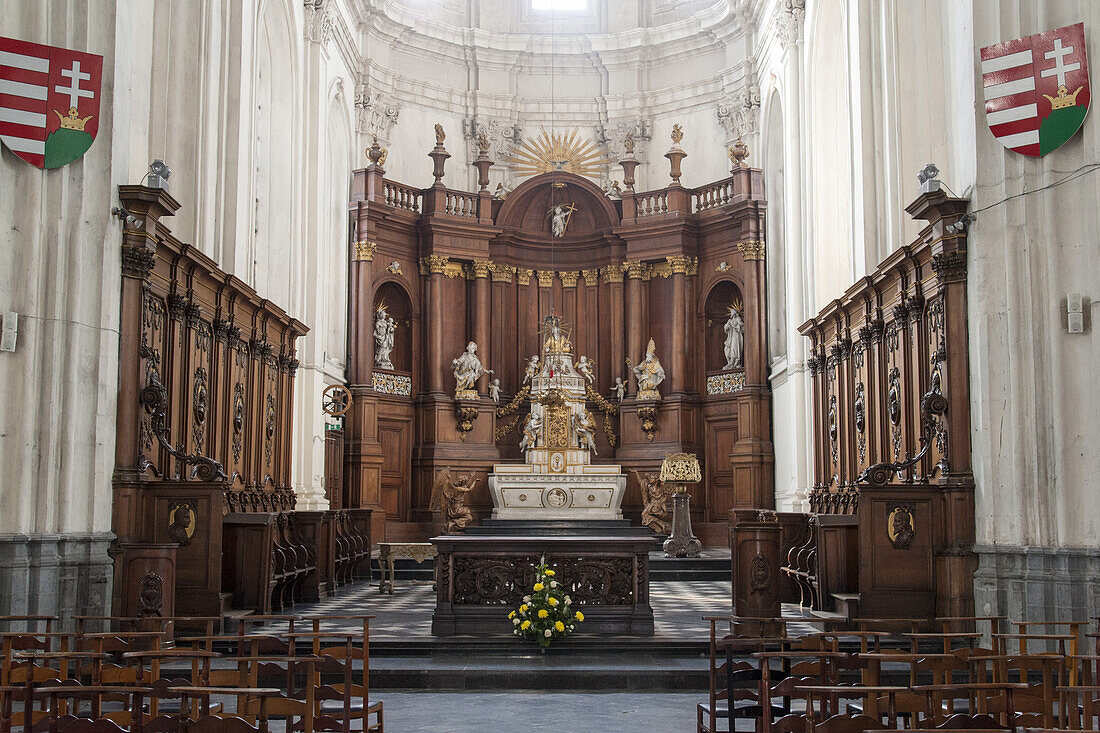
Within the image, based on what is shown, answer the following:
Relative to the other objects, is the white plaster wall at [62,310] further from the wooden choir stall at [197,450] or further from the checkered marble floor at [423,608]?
the checkered marble floor at [423,608]

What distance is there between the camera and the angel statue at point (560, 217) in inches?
949

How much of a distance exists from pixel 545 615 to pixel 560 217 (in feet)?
47.7

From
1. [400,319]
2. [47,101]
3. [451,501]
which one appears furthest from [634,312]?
[47,101]

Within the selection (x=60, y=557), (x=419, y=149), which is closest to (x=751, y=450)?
(x=419, y=149)

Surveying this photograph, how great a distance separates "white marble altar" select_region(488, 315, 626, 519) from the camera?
20.8m

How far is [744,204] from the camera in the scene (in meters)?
22.1

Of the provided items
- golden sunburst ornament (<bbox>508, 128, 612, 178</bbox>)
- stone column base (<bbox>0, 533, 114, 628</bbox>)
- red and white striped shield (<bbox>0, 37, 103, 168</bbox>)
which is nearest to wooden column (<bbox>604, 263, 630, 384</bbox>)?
golden sunburst ornament (<bbox>508, 128, 612, 178</bbox>)

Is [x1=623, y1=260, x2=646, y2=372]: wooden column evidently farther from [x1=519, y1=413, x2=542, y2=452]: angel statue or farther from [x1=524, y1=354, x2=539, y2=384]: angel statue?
[x1=519, y1=413, x2=542, y2=452]: angel statue

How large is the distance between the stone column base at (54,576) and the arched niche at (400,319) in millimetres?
13354

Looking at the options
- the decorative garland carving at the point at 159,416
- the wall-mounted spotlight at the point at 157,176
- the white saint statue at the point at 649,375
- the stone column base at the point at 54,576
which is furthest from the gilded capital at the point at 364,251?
the stone column base at the point at 54,576

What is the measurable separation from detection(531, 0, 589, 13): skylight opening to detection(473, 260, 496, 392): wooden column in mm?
6875

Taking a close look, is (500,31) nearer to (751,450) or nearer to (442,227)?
(442,227)

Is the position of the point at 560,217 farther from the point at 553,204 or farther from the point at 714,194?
the point at 714,194

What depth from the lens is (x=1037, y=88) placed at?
10.1 m
